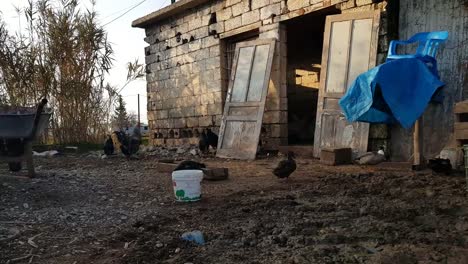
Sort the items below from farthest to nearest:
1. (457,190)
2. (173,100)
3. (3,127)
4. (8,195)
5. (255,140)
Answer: (173,100) < (255,140) < (3,127) < (8,195) < (457,190)

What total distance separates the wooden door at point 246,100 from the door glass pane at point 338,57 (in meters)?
1.15

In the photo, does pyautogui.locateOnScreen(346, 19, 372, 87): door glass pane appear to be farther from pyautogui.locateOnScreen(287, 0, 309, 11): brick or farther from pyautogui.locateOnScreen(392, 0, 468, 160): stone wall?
pyautogui.locateOnScreen(287, 0, 309, 11): brick

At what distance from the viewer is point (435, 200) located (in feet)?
10.5

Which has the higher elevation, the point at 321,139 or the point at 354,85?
the point at 354,85

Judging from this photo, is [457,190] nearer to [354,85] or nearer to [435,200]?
[435,200]

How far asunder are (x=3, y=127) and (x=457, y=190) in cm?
498

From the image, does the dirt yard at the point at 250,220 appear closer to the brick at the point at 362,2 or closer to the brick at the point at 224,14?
the brick at the point at 362,2

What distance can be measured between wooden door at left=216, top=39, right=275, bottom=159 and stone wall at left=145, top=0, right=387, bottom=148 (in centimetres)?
29

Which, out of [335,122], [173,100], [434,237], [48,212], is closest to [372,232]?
[434,237]

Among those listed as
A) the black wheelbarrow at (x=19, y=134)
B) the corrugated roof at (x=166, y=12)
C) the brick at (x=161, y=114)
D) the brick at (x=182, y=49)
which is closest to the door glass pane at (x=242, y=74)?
the corrugated roof at (x=166, y=12)

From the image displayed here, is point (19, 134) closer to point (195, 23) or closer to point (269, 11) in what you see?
point (269, 11)

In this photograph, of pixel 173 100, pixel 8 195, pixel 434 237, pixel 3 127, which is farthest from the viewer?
pixel 173 100

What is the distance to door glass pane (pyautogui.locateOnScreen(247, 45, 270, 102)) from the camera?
24.0 ft

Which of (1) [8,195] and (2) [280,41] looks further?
(2) [280,41]
